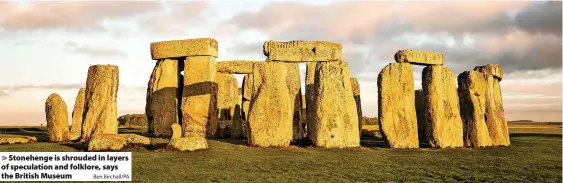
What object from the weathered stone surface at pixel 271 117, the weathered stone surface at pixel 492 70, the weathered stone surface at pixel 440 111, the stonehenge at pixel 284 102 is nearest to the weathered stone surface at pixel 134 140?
the stonehenge at pixel 284 102

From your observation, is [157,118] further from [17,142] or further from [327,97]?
[327,97]

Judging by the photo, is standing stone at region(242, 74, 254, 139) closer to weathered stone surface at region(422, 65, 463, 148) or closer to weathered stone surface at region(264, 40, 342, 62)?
weathered stone surface at region(264, 40, 342, 62)

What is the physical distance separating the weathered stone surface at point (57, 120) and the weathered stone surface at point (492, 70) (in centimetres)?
1458

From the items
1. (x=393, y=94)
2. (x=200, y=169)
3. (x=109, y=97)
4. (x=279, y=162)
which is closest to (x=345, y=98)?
(x=393, y=94)

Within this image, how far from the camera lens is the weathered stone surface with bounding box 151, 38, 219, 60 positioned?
753 inches

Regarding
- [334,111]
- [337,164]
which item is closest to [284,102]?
[334,111]

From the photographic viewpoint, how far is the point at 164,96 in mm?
20219

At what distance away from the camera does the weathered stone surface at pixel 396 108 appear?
14.6 m

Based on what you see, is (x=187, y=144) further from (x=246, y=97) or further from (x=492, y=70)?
(x=492, y=70)

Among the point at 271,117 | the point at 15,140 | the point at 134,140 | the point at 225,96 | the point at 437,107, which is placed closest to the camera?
the point at 134,140

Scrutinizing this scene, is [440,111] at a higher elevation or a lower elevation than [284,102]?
lower

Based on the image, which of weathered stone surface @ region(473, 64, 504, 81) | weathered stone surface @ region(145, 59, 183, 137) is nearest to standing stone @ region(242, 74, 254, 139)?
weathered stone surface @ region(145, 59, 183, 137)

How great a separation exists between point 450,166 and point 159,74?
12.9 m

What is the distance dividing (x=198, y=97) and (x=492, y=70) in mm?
10898
